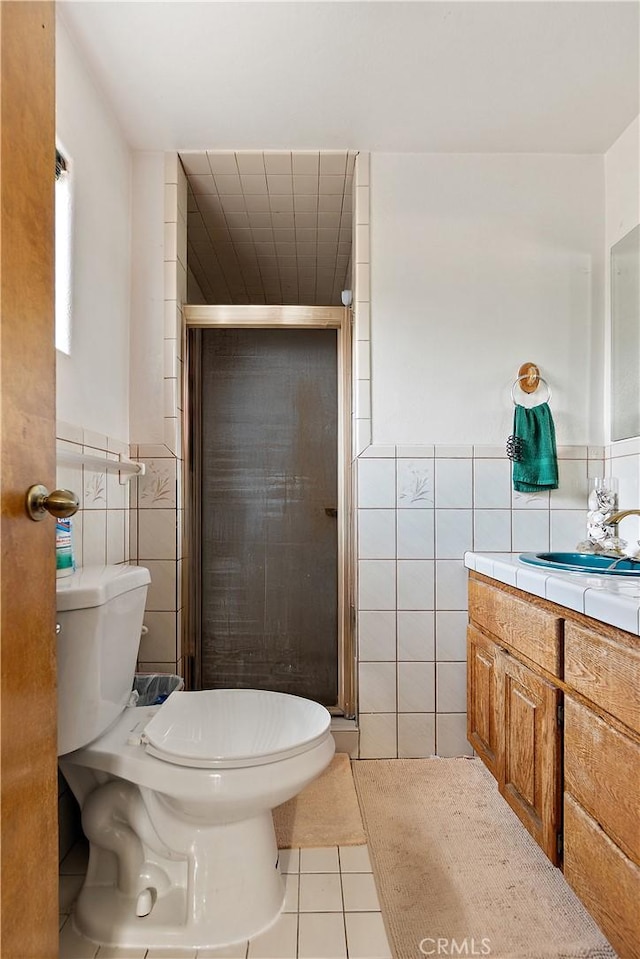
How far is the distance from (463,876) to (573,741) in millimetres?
506

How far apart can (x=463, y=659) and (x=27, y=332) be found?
6.31ft

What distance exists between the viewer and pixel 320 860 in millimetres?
1621

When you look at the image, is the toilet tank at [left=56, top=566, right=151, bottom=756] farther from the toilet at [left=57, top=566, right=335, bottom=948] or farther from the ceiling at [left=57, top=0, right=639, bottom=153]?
the ceiling at [left=57, top=0, right=639, bottom=153]

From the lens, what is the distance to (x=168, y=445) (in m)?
2.28

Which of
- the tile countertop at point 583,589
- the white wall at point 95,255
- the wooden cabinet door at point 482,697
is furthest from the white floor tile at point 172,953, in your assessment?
the white wall at point 95,255

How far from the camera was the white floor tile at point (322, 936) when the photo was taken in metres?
1.29

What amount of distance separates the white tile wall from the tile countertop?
331 millimetres

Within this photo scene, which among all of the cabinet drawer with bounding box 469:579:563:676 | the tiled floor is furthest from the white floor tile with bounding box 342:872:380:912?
the cabinet drawer with bounding box 469:579:563:676

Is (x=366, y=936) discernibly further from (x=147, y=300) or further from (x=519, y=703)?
(x=147, y=300)

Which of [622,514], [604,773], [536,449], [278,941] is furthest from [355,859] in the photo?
[536,449]

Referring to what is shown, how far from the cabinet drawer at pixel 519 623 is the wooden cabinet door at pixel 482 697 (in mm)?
69

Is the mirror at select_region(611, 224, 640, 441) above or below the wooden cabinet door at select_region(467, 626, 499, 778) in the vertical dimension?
above

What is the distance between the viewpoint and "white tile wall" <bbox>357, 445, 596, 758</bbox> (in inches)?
89.0

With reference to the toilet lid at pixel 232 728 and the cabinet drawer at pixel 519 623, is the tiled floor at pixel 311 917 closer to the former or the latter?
the toilet lid at pixel 232 728
